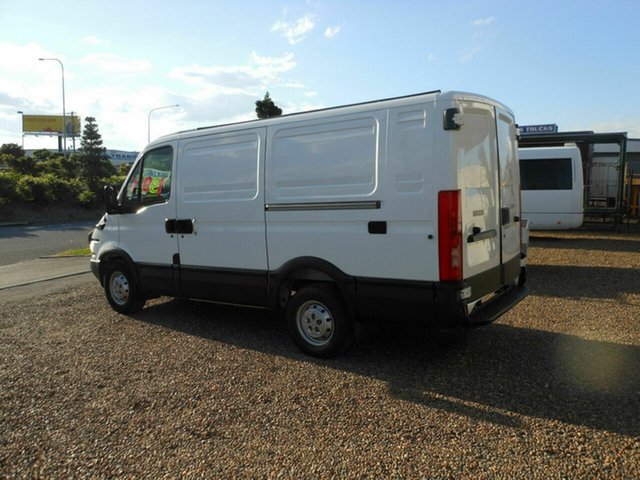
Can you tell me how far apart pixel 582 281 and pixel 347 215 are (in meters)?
5.72

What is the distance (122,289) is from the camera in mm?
6754

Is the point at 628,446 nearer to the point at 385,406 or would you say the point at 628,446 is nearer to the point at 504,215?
the point at 385,406

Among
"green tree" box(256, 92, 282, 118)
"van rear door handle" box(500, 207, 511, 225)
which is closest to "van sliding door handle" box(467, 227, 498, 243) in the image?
"van rear door handle" box(500, 207, 511, 225)

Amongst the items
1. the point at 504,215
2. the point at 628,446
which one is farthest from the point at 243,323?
the point at 628,446

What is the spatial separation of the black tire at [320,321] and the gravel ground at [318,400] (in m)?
0.15

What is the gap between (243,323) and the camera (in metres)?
6.25

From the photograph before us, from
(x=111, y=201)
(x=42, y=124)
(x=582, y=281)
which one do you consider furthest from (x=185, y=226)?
(x=42, y=124)

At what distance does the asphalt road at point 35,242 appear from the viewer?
562 inches

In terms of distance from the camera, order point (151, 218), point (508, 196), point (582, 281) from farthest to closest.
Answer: point (582, 281) → point (151, 218) → point (508, 196)

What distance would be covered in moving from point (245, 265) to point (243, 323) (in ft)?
3.89

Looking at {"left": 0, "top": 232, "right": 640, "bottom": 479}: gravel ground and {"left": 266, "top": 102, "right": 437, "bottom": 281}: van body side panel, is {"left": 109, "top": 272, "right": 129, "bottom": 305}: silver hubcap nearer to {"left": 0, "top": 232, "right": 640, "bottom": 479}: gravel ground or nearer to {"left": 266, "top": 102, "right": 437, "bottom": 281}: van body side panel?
{"left": 0, "top": 232, "right": 640, "bottom": 479}: gravel ground

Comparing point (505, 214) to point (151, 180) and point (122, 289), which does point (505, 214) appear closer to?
point (151, 180)

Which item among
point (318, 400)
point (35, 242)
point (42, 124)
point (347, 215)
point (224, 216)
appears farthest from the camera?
point (42, 124)

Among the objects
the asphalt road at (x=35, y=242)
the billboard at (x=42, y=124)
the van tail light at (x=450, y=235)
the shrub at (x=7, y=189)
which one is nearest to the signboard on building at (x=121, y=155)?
the billboard at (x=42, y=124)
